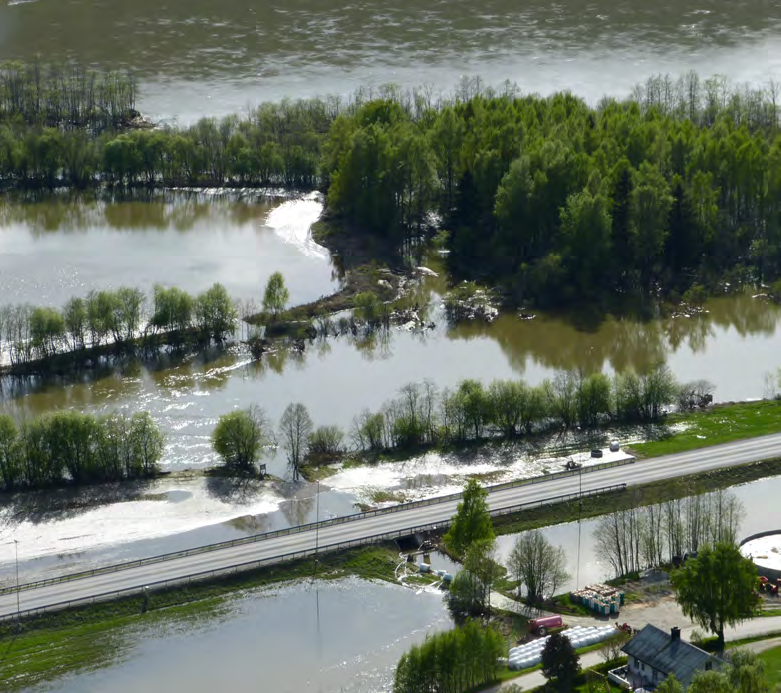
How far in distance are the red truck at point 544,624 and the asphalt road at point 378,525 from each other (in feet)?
23.5

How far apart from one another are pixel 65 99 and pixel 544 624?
63.2 meters

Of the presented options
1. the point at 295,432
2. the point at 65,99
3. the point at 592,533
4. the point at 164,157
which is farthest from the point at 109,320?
the point at 65,99

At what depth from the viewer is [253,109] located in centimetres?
9906

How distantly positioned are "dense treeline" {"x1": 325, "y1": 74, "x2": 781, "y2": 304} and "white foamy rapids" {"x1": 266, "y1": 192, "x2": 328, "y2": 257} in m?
2.24

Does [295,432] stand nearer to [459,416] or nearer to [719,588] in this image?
[459,416]

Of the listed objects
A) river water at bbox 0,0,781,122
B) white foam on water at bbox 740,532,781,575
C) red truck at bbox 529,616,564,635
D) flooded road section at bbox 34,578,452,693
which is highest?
river water at bbox 0,0,781,122

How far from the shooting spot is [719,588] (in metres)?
44.1

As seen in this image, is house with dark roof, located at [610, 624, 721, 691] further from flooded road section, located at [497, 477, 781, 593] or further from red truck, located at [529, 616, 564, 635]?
flooded road section, located at [497, 477, 781, 593]

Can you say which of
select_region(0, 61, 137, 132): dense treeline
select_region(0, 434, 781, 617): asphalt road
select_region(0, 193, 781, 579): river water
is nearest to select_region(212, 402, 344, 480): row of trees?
select_region(0, 193, 781, 579): river water

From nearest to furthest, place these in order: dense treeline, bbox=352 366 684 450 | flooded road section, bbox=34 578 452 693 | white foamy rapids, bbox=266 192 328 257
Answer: flooded road section, bbox=34 578 452 693
dense treeline, bbox=352 366 684 450
white foamy rapids, bbox=266 192 328 257

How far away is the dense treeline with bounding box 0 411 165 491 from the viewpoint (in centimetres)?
5481

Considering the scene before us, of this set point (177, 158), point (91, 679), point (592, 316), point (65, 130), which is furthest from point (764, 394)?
point (65, 130)

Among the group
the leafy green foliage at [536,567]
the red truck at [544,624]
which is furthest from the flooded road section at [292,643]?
the red truck at [544,624]

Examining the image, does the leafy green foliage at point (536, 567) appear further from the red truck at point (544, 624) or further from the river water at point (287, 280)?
the river water at point (287, 280)
